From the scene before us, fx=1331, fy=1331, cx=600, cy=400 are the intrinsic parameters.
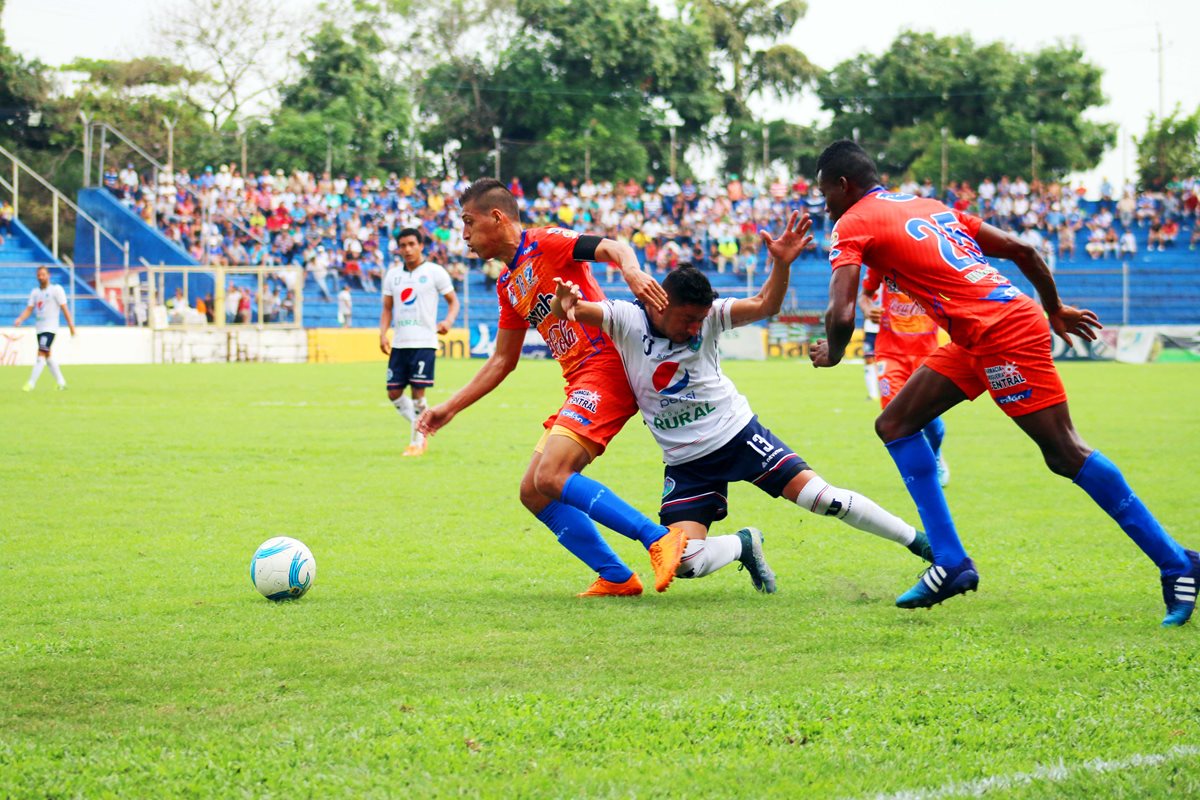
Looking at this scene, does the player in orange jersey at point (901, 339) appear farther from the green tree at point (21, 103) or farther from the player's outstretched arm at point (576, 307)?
the green tree at point (21, 103)

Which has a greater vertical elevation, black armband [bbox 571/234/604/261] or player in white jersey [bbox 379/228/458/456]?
black armband [bbox 571/234/604/261]

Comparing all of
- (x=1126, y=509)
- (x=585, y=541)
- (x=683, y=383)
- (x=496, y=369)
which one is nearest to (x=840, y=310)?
(x=683, y=383)

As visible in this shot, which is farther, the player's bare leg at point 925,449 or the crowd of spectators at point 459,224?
the crowd of spectators at point 459,224

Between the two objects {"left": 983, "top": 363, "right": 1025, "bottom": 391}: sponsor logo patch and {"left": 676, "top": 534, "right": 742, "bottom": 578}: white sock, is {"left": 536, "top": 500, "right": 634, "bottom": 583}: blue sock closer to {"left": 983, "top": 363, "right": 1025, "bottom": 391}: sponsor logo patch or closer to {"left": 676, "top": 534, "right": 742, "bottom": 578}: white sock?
{"left": 676, "top": 534, "right": 742, "bottom": 578}: white sock

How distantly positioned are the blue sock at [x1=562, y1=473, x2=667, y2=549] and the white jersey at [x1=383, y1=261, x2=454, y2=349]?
8478 millimetres

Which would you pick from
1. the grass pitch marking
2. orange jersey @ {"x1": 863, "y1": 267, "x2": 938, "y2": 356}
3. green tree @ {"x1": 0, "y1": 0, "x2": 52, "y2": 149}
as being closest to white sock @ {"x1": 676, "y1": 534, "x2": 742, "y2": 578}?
the grass pitch marking

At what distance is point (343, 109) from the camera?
56250 millimetres

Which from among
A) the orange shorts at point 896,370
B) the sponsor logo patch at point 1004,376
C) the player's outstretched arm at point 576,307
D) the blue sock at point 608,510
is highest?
the player's outstretched arm at point 576,307

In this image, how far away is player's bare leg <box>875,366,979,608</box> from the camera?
6141mm

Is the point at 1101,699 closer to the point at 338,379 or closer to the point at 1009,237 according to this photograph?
the point at 1009,237

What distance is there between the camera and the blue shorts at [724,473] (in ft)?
20.9

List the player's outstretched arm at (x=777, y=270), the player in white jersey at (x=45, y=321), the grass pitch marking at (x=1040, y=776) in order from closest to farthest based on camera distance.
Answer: the grass pitch marking at (x=1040, y=776), the player's outstretched arm at (x=777, y=270), the player in white jersey at (x=45, y=321)

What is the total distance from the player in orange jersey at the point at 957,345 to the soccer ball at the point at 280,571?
2608 millimetres

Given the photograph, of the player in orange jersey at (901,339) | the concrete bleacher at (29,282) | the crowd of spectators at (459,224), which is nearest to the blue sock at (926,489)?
the player in orange jersey at (901,339)
